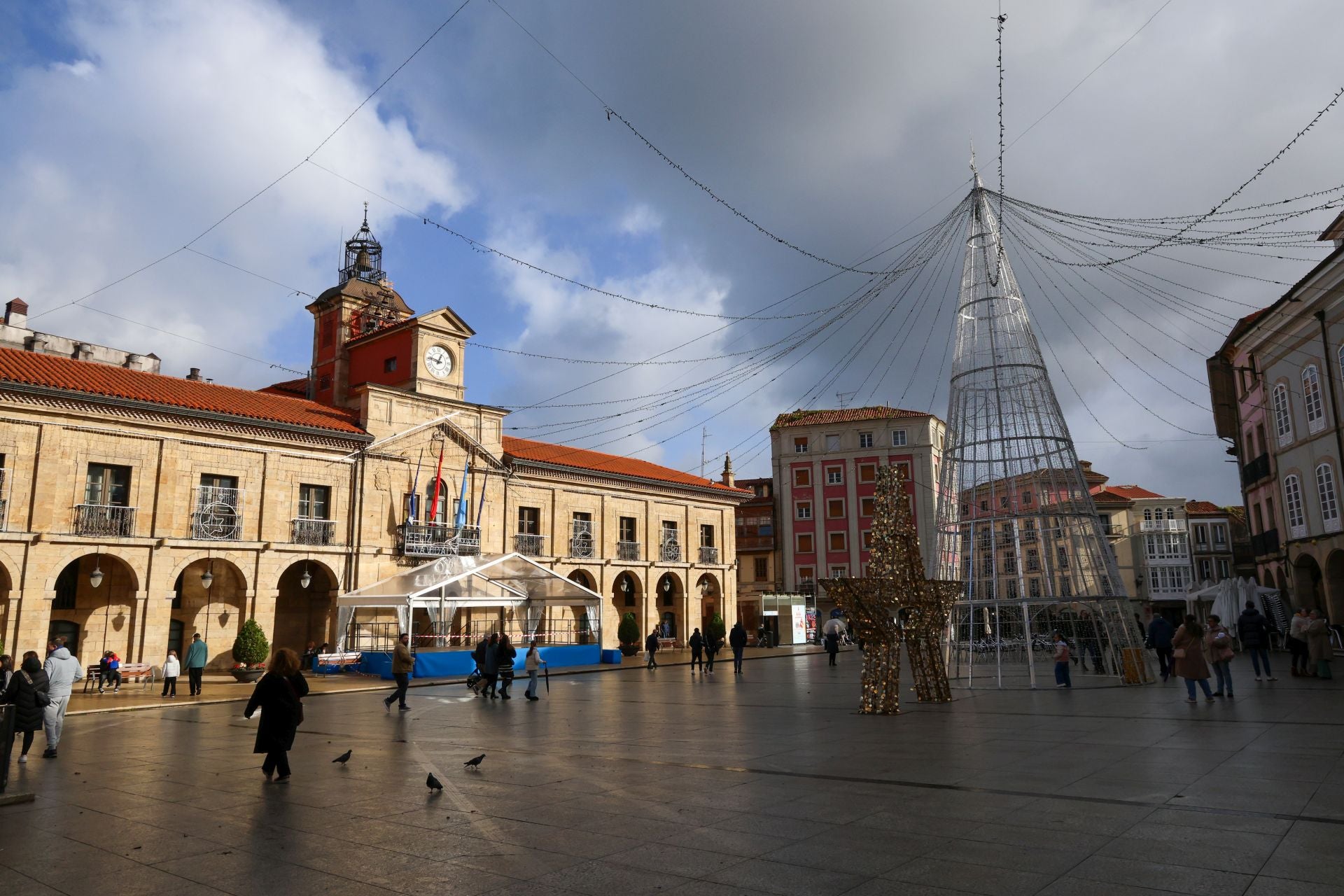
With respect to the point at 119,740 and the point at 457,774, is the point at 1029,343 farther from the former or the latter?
the point at 119,740

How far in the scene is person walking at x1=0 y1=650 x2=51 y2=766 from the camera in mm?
9930

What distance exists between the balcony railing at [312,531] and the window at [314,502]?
0.18 m

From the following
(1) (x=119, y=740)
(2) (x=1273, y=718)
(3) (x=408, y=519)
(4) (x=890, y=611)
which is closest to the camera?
(2) (x=1273, y=718)

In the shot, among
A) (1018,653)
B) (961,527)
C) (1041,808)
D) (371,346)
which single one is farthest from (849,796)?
(371,346)

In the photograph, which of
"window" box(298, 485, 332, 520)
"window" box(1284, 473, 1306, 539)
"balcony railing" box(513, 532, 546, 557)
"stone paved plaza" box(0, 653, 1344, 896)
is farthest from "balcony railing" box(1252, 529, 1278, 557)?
"window" box(298, 485, 332, 520)

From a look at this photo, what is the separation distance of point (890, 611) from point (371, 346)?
2936 cm

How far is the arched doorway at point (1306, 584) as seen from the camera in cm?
2872

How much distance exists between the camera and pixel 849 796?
7.58m

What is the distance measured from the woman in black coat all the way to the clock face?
2683 centimetres

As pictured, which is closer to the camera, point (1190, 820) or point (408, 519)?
point (1190, 820)

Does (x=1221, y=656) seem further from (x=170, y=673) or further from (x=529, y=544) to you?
(x=529, y=544)

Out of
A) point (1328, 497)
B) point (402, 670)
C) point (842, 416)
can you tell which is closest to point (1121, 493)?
point (842, 416)

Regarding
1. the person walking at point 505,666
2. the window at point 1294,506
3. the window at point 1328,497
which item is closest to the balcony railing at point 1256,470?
the window at point 1294,506

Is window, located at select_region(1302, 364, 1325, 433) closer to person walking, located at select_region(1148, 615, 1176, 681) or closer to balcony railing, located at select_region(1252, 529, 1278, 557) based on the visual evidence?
balcony railing, located at select_region(1252, 529, 1278, 557)
